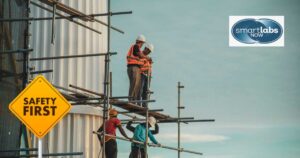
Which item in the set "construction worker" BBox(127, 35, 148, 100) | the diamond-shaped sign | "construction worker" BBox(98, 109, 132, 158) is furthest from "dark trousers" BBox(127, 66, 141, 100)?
the diamond-shaped sign

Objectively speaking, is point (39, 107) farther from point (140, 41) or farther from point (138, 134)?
point (140, 41)

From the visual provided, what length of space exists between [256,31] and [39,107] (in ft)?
48.8

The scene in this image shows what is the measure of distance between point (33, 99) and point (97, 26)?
10.7 meters

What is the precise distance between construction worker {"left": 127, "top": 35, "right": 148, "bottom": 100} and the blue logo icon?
20.4 feet

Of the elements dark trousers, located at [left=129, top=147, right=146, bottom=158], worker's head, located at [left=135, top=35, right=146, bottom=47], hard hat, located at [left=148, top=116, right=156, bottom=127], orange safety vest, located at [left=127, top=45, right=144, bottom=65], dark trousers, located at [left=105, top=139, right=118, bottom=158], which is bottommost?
dark trousers, located at [left=129, top=147, right=146, bottom=158]

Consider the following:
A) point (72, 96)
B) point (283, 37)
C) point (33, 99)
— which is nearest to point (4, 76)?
point (33, 99)

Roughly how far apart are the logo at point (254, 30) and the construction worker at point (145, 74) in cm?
566

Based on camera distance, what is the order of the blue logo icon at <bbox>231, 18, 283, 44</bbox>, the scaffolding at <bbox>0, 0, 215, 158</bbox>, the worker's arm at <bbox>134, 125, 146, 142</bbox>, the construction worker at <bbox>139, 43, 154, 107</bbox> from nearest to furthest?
the scaffolding at <bbox>0, 0, 215, 158</bbox> < the worker's arm at <bbox>134, 125, 146, 142</bbox> < the construction worker at <bbox>139, 43, 154, 107</bbox> < the blue logo icon at <bbox>231, 18, 283, 44</bbox>

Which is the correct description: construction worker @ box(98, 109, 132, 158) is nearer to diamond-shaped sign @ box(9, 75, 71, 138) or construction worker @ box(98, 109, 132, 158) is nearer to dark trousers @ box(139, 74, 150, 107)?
dark trousers @ box(139, 74, 150, 107)

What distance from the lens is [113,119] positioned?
21.2m

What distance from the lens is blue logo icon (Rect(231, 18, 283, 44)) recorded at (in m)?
28.5

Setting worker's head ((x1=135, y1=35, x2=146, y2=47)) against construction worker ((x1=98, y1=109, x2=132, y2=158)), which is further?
worker's head ((x1=135, y1=35, x2=146, y2=47))

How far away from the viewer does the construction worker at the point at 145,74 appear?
2314 centimetres

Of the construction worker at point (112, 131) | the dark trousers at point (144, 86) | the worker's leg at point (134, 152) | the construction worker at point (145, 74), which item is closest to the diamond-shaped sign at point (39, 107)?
the construction worker at point (112, 131)
